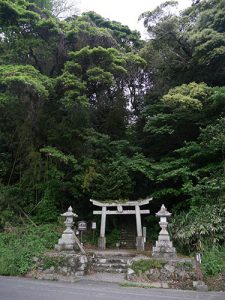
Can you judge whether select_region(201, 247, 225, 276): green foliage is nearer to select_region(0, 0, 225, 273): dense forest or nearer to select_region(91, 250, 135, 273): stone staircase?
select_region(0, 0, 225, 273): dense forest

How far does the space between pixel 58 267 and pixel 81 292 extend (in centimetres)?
210

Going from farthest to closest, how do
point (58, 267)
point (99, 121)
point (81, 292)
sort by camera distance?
point (99, 121) < point (58, 267) < point (81, 292)

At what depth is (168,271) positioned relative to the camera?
834cm

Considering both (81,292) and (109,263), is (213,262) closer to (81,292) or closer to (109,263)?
(109,263)

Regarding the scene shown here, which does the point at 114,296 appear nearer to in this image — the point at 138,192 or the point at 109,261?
the point at 109,261

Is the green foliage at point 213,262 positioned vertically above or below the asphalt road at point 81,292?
above

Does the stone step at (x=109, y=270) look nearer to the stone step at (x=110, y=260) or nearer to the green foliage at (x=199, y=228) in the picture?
the stone step at (x=110, y=260)

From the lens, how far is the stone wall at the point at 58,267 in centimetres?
862

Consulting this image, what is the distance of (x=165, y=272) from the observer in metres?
8.35

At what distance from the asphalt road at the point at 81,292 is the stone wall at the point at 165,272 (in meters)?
0.70

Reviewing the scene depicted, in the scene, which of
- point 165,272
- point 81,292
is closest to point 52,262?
point 81,292

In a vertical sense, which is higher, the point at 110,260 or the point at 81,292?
the point at 110,260

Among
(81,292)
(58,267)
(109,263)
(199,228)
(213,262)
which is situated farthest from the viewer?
(199,228)

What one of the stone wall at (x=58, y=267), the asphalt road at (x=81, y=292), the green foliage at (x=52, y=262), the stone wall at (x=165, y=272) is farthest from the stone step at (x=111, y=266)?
the asphalt road at (x=81, y=292)
